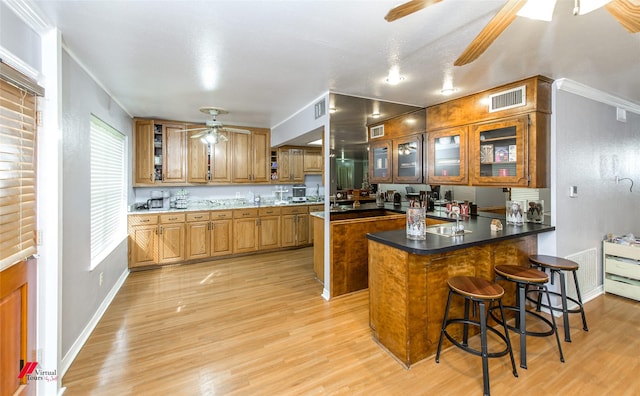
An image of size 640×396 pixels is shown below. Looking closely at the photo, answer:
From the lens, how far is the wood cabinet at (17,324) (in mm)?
1479

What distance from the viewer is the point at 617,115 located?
11.0 ft

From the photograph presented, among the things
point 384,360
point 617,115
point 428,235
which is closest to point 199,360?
point 384,360

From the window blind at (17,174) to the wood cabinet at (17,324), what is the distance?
0.34ft

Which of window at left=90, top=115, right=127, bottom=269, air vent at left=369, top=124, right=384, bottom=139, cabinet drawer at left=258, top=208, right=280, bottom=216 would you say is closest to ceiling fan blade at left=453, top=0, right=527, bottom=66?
air vent at left=369, top=124, right=384, bottom=139

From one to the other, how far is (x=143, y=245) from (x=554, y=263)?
204 inches

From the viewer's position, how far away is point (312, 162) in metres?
6.03

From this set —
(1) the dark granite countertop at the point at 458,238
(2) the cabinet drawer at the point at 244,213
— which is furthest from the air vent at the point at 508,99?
(2) the cabinet drawer at the point at 244,213

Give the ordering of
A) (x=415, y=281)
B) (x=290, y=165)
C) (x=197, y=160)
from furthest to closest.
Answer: (x=290, y=165)
(x=197, y=160)
(x=415, y=281)

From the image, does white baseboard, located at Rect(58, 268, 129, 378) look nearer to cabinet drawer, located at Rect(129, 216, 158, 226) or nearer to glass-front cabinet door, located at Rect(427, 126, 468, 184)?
cabinet drawer, located at Rect(129, 216, 158, 226)

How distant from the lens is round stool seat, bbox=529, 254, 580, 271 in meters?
2.30

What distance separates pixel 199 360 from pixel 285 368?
28.1 inches

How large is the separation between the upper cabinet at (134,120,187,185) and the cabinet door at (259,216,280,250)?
163 cm

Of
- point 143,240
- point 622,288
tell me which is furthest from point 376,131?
point 143,240

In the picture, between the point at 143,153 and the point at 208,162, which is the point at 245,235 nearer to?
the point at 208,162
